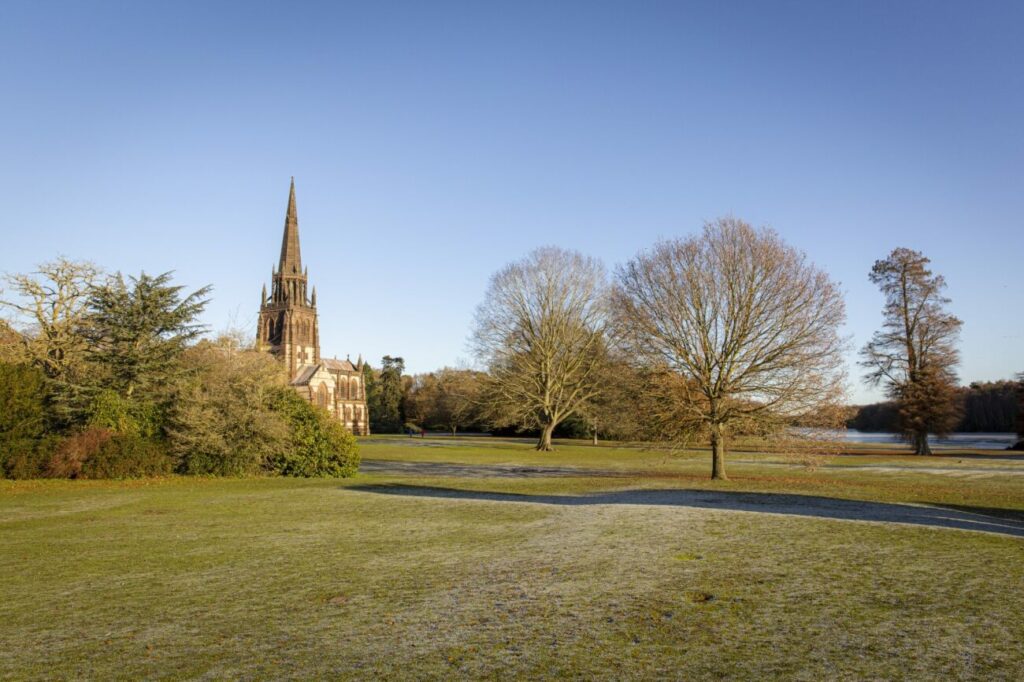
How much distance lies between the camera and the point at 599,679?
217 inches

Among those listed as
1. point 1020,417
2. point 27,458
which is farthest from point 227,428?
point 1020,417

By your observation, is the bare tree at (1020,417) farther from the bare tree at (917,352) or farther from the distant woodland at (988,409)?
the distant woodland at (988,409)

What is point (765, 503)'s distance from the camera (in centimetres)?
1878

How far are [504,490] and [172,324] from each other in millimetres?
20472

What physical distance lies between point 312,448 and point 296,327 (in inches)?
3522

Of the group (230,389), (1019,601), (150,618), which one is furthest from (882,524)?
(230,389)

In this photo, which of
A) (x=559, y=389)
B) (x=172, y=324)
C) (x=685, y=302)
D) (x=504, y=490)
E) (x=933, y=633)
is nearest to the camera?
(x=933, y=633)

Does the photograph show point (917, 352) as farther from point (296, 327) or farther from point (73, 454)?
point (296, 327)

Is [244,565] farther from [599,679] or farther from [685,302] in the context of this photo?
[685,302]

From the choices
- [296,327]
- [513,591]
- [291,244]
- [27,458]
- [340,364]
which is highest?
[291,244]

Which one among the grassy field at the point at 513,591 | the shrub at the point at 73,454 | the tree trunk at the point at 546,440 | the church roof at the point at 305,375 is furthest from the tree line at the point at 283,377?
the church roof at the point at 305,375

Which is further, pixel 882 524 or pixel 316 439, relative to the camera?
pixel 316 439

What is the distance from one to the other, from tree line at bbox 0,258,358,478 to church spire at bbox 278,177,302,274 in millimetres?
83737

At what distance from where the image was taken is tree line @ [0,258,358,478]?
27.1m
